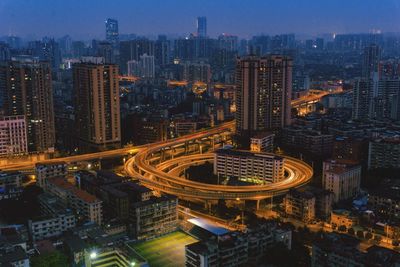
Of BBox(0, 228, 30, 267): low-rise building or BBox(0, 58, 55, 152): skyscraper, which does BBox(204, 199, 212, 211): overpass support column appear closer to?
BBox(0, 228, 30, 267): low-rise building

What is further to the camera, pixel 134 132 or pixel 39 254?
pixel 134 132

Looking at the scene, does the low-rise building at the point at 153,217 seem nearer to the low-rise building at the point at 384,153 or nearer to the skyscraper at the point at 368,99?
the low-rise building at the point at 384,153

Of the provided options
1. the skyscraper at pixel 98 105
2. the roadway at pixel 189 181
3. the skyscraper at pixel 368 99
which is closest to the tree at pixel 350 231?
the roadway at pixel 189 181

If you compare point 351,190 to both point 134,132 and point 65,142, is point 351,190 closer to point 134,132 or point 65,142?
point 134,132

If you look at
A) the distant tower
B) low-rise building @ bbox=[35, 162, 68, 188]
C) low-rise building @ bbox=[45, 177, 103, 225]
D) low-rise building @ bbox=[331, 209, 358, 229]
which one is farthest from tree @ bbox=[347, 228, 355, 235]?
the distant tower

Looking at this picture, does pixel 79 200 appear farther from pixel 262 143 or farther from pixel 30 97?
pixel 262 143

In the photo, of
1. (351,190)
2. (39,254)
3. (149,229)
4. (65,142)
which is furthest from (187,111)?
(39,254)
